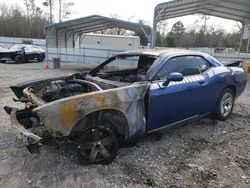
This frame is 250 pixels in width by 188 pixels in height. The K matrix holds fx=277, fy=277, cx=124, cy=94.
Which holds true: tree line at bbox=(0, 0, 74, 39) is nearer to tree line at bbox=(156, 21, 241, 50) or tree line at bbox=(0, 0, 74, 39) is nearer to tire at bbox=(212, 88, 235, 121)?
tree line at bbox=(156, 21, 241, 50)

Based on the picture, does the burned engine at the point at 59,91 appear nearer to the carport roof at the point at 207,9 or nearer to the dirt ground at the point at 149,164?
the dirt ground at the point at 149,164

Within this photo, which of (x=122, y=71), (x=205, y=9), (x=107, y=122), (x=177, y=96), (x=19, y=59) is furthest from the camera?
(x=19, y=59)

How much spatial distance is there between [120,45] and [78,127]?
25896mm

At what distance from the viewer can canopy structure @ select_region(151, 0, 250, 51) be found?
16094 millimetres

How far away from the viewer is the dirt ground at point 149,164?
3580 mm

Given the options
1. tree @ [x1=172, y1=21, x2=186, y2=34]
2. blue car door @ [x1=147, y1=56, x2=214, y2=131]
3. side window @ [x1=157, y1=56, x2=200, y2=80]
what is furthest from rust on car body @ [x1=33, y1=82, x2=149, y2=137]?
tree @ [x1=172, y1=21, x2=186, y2=34]

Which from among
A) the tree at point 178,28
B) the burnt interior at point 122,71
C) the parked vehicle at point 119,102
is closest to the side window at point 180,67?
the parked vehicle at point 119,102

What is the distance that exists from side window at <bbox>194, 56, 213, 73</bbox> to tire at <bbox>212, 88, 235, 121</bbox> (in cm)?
71

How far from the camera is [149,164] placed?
405cm

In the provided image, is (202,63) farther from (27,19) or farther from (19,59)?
(27,19)

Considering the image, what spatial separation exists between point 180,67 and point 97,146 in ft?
6.97

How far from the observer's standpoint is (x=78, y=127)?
374cm

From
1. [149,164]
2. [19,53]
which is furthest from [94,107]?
[19,53]

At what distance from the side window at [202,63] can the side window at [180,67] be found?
→ 117 millimetres
